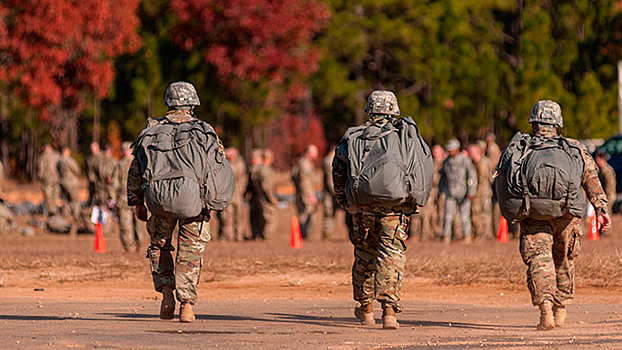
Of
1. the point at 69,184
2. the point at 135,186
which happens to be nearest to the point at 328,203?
the point at 69,184

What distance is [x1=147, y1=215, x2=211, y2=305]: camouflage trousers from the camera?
1230 cm

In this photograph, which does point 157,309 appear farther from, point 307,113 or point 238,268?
point 307,113

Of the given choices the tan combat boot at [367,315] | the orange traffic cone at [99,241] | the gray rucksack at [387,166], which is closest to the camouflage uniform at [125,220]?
the orange traffic cone at [99,241]

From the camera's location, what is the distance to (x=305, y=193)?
2781 cm

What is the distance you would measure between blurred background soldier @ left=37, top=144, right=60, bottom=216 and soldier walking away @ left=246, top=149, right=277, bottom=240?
206 inches

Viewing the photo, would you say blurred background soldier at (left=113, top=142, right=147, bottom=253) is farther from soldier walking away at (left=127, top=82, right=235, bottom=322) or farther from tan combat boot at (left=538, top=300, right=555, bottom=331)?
tan combat boot at (left=538, top=300, right=555, bottom=331)

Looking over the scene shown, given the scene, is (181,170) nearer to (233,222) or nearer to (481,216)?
(481,216)

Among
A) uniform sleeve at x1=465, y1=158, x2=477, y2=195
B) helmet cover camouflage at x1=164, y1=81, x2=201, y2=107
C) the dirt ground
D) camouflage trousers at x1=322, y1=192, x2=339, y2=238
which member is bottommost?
the dirt ground

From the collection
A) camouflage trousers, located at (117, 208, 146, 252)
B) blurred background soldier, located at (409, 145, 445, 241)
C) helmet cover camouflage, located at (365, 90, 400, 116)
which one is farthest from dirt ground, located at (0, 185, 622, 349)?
blurred background soldier, located at (409, 145, 445, 241)

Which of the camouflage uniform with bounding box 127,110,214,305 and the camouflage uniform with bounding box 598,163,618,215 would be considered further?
the camouflage uniform with bounding box 598,163,618,215

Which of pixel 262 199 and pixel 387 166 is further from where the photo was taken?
pixel 262 199

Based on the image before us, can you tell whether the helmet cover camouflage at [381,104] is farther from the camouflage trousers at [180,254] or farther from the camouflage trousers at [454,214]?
the camouflage trousers at [454,214]

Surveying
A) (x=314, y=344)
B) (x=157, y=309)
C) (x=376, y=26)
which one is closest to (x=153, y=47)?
(x=376, y=26)

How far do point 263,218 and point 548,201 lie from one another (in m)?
15.8
